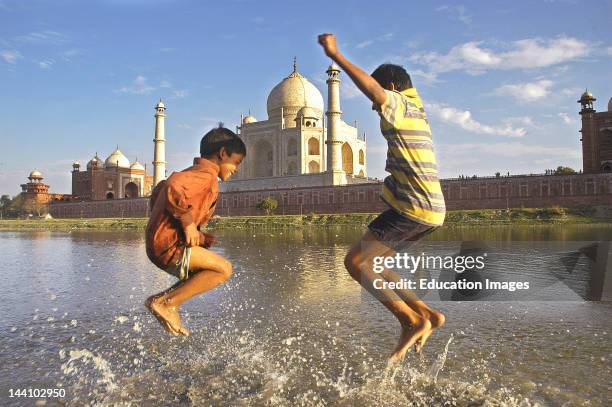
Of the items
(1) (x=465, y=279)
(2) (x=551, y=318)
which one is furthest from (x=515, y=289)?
(2) (x=551, y=318)

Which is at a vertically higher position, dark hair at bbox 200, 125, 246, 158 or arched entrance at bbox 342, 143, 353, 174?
arched entrance at bbox 342, 143, 353, 174

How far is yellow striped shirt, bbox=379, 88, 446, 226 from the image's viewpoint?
10.0 ft

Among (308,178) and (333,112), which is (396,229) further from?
(308,178)

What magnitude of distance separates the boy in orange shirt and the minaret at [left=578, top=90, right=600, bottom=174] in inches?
1741

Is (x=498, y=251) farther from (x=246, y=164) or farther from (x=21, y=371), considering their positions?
(x=246, y=164)

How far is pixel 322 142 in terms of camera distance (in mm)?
57281

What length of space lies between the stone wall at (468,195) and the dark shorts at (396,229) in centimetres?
3538

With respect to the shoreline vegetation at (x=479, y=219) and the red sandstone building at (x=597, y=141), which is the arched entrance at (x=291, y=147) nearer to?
the shoreline vegetation at (x=479, y=219)

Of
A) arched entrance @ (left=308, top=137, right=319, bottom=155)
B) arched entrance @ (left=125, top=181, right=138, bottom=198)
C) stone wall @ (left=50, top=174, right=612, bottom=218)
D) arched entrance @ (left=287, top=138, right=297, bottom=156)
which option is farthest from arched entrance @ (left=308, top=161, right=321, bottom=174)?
arched entrance @ (left=125, top=181, right=138, bottom=198)

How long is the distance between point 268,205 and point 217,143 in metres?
Answer: 43.7

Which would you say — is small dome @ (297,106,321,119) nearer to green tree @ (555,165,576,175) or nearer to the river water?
green tree @ (555,165,576,175)

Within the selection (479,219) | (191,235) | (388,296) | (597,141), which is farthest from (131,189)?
(388,296)

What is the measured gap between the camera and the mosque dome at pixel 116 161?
75750 millimetres

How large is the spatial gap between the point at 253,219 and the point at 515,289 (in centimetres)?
3239
